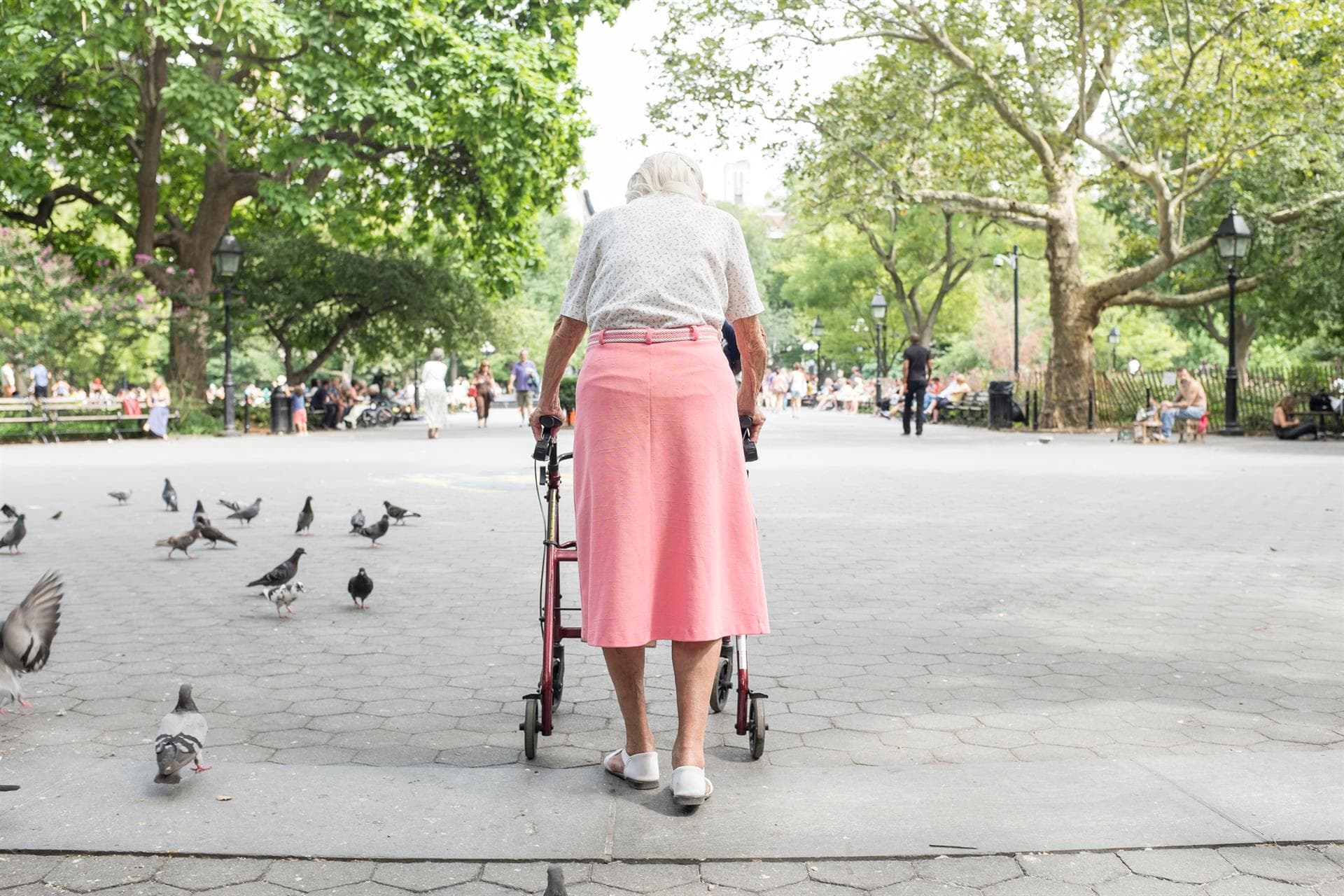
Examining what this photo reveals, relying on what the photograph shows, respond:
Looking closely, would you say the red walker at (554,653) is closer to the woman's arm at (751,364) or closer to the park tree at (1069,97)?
the woman's arm at (751,364)

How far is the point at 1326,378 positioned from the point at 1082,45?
9136 millimetres

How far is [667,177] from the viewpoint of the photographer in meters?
3.83

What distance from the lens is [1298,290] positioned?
26.2 metres

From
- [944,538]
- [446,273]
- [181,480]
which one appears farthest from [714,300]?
[446,273]

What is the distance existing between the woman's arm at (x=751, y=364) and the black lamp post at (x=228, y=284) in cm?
2345

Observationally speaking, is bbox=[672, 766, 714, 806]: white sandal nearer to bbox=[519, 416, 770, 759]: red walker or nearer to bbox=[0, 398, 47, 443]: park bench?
bbox=[519, 416, 770, 759]: red walker

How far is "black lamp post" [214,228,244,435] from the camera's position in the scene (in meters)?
26.4

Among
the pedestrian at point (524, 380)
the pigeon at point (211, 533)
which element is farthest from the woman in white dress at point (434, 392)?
the pigeon at point (211, 533)

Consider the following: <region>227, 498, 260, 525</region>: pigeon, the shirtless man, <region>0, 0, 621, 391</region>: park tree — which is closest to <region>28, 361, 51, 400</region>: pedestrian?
<region>0, 0, 621, 391</region>: park tree

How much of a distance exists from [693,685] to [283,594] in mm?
3459

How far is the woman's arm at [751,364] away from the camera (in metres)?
3.95

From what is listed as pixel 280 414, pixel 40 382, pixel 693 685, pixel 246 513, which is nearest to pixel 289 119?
pixel 280 414

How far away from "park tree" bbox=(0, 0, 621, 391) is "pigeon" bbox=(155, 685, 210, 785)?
65.7 feet

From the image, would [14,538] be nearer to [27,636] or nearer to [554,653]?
[27,636]
